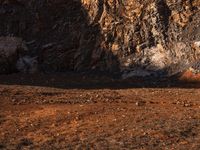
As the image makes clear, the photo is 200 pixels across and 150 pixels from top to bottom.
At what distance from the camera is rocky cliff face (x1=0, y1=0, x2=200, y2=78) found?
21.3 m

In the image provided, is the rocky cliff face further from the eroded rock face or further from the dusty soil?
the dusty soil

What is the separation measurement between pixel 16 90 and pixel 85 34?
815 centimetres

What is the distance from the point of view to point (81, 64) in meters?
22.5

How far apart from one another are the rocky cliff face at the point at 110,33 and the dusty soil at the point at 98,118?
385 centimetres

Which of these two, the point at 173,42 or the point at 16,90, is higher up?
the point at 173,42

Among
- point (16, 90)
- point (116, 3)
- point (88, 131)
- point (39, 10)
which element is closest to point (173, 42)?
point (116, 3)

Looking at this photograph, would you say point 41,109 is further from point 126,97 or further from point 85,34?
point 85,34

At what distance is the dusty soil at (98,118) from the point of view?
10789 mm

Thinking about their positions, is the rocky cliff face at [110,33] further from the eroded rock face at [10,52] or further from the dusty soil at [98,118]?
the dusty soil at [98,118]

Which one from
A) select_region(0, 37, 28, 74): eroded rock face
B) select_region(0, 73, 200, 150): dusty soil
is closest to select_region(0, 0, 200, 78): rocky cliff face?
select_region(0, 37, 28, 74): eroded rock face

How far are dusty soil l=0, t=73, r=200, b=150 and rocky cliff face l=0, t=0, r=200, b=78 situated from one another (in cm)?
385

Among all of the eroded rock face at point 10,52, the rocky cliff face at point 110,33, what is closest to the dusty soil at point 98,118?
the rocky cliff face at point 110,33

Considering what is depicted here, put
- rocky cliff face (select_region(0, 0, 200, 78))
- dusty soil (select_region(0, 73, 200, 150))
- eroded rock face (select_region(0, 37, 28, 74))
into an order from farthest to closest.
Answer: eroded rock face (select_region(0, 37, 28, 74))
rocky cliff face (select_region(0, 0, 200, 78))
dusty soil (select_region(0, 73, 200, 150))

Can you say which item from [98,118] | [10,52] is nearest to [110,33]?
[10,52]
